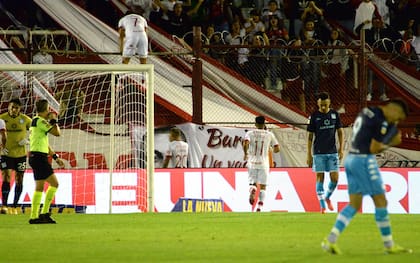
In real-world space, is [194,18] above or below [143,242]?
above

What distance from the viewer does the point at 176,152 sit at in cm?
2289

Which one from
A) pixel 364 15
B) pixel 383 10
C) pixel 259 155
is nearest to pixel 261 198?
pixel 259 155

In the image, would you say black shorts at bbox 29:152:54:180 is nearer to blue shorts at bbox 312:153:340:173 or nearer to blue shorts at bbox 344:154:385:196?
blue shorts at bbox 312:153:340:173

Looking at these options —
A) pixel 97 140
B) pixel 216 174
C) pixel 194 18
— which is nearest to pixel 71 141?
pixel 97 140

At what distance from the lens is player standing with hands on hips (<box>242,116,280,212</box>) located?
70.6ft

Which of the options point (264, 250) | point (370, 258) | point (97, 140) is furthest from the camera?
point (97, 140)

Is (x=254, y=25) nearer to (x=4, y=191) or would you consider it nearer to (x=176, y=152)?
(x=176, y=152)

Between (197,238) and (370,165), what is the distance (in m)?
3.30

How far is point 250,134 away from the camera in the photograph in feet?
71.2

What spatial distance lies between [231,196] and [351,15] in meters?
8.18

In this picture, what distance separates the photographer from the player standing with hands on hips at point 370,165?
37.0 ft

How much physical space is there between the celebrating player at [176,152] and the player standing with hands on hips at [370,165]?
Answer: 38.0ft

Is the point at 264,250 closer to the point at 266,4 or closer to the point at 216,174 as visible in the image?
the point at 216,174

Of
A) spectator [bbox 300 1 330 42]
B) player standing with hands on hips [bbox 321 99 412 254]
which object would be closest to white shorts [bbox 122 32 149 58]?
spectator [bbox 300 1 330 42]
